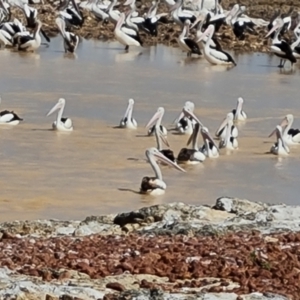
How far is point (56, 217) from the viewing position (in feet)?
34.2

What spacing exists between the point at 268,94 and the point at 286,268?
14642mm

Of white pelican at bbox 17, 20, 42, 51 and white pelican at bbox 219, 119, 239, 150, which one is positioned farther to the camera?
white pelican at bbox 17, 20, 42, 51

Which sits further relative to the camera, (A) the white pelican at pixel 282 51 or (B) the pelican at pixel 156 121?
(A) the white pelican at pixel 282 51

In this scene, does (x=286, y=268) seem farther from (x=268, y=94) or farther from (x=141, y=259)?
(x=268, y=94)

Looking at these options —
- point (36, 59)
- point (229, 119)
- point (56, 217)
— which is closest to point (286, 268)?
point (56, 217)

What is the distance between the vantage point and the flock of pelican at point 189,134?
13172mm

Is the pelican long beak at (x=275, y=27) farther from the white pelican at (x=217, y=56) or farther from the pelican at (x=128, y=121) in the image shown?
the pelican at (x=128, y=121)

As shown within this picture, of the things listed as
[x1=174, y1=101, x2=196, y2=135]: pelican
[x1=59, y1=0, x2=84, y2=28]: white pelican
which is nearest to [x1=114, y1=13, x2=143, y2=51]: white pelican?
[x1=59, y1=0, x2=84, y2=28]: white pelican

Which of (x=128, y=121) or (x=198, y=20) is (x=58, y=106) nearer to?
(x=128, y=121)

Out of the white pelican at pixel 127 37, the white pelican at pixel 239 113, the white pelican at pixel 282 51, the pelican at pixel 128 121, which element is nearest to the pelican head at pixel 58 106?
the pelican at pixel 128 121

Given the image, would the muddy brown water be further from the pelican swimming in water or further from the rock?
the rock

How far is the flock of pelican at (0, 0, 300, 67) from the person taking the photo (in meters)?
25.2

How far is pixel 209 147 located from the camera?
46.1 ft

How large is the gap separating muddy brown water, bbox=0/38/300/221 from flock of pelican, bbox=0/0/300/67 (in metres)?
0.42
